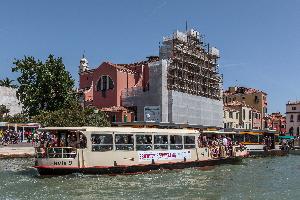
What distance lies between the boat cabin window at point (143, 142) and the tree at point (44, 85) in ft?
103

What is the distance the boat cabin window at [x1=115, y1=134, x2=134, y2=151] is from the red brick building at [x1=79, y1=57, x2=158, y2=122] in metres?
39.6

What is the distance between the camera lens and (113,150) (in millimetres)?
27219

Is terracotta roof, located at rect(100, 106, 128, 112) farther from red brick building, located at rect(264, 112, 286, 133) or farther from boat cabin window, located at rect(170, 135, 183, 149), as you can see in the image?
red brick building, located at rect(264, 112, 286, 133)

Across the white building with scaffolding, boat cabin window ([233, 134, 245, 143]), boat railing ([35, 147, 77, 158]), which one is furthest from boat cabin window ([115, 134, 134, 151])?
the white building with scaffolding

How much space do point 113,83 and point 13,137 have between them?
71.3 ft

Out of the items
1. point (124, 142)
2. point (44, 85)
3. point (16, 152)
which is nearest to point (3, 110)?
point (44, 85)

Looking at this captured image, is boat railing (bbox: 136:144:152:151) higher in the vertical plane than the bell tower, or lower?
lower

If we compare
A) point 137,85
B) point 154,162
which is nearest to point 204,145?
point 154,162

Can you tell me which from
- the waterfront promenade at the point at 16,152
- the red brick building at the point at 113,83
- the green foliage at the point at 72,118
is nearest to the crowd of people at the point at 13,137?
the green foliage at the point at 72,118

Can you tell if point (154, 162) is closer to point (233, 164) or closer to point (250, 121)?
point (233, 164)

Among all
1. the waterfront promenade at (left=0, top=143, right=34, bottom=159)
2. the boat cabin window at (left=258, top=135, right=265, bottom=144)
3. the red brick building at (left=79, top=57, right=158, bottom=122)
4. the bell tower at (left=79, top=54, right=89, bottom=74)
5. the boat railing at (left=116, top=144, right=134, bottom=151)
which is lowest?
the waterfront promenade at (left=0, top=143, right=34, bottom=159)

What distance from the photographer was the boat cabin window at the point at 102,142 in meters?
26.5

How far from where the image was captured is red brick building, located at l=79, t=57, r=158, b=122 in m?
70.5

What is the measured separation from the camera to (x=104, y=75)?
72.1 m
